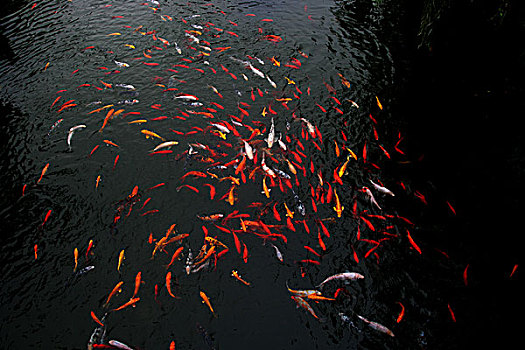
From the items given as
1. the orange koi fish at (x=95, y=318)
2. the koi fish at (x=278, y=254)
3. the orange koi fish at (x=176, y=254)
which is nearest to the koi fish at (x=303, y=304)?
the koi fish at (x=278, y=254)

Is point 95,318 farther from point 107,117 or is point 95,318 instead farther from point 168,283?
point 107,117

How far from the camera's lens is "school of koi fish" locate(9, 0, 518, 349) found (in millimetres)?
5535

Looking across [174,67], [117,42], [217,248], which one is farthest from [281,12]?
[217,248]

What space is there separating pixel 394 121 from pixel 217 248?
6039mm

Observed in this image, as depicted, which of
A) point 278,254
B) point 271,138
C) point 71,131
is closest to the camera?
point 278,254

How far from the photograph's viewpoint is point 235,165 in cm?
727

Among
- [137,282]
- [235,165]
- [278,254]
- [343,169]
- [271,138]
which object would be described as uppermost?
[271,138]

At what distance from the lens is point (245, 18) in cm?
1237

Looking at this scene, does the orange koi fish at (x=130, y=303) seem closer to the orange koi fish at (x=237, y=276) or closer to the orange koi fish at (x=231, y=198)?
the orange koi fish at (x=237, y=276)

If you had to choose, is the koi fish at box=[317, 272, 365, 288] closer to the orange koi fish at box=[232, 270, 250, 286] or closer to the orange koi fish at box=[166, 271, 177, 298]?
the orange koi fish at box=[232, 270, 250, 286]

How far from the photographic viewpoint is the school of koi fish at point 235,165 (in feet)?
18.2

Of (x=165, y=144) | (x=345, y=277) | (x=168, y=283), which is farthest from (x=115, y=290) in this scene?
(x=345, y=277)

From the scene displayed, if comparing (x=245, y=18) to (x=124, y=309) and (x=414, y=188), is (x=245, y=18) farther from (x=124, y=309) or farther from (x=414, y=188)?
(x=124, y=309)

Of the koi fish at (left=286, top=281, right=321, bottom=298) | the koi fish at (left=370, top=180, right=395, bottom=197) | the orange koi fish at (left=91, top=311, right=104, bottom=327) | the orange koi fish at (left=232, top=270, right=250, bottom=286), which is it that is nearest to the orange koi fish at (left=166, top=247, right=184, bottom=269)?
the orange koi fish at (left=232, top=270, right=250, bottom=286)
